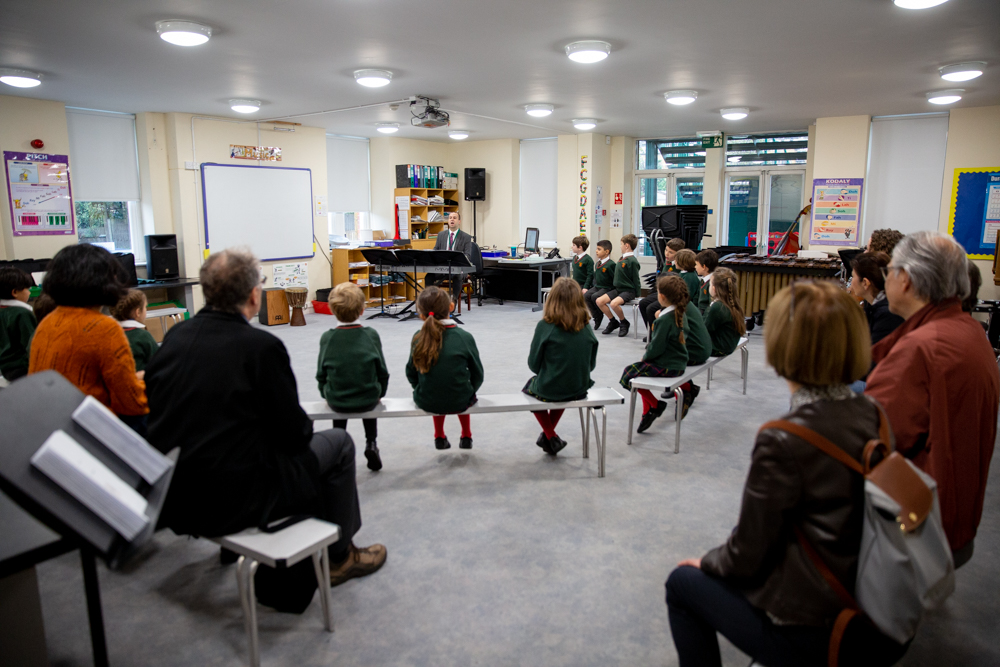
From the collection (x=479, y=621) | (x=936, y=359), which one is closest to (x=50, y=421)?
(x=479, y=621)

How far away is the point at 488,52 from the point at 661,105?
3.24 m

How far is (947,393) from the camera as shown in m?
1.83

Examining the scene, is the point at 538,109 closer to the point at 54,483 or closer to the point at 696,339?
the point at 696,339

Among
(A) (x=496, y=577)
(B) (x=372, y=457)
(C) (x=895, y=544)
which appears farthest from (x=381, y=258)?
(C) (x=895, y=544)

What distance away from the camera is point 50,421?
150 cm

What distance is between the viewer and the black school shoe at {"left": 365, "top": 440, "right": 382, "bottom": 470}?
362cm

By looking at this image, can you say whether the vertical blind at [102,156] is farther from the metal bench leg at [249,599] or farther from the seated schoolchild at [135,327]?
the metal bench leg at [249,599]

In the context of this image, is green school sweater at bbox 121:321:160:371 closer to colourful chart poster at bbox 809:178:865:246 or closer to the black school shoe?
the black school shoe

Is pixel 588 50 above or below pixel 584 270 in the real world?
above

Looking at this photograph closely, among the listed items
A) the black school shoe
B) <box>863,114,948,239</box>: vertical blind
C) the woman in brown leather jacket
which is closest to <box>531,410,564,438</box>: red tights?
the black school shoe

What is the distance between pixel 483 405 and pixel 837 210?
7048mm

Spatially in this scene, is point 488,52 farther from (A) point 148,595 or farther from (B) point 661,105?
(A) point 148,595

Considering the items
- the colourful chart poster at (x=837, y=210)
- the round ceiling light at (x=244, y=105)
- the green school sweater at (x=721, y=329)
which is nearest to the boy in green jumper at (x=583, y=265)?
the colourful chart poster at (x=837, y=210)

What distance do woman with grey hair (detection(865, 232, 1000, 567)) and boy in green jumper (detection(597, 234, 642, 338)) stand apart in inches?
217
